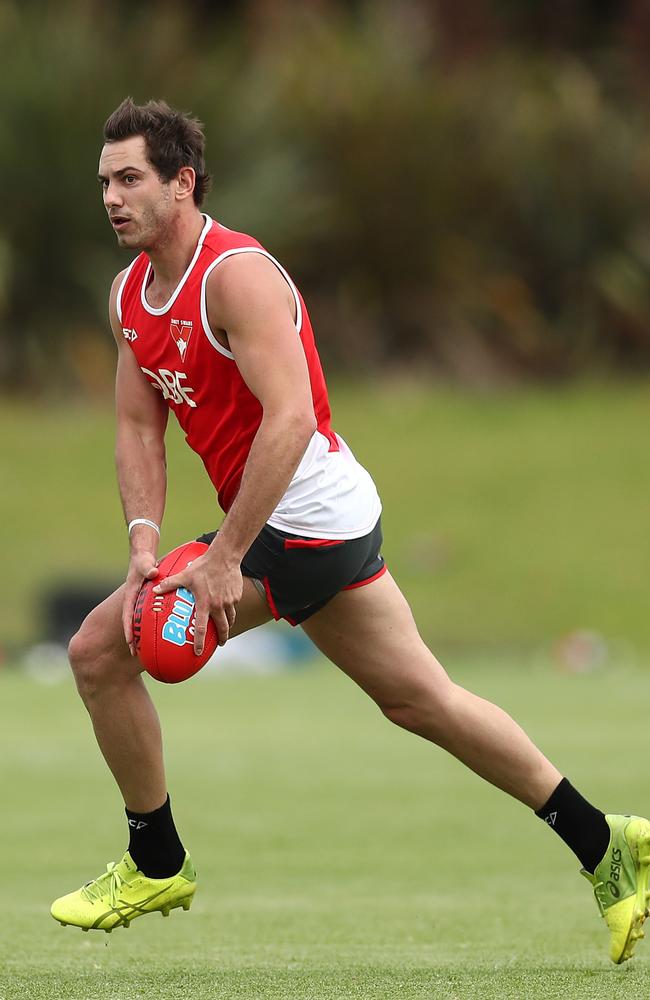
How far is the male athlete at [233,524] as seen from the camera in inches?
217

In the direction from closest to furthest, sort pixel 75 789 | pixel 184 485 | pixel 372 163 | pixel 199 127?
pixel 199 127 < pixel 75 789 < pixel 184 485 < pixel 372 163

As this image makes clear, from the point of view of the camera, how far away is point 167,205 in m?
5.66

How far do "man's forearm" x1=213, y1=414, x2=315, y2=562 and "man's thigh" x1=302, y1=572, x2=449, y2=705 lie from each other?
510 mm

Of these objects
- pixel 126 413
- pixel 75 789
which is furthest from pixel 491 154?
pixel 126 413

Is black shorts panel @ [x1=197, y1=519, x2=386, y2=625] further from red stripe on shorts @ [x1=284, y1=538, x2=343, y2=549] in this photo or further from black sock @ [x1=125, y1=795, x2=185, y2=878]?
black sock @ [x1=125, y1=795, x2=185, y2=878]

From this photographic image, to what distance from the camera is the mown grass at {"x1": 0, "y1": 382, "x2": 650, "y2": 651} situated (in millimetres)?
19734

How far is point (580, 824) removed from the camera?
5.98 m

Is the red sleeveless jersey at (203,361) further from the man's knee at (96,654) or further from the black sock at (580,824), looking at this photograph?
the black sock at (580,824)

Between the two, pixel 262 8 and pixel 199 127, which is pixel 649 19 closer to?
pixel 262 8

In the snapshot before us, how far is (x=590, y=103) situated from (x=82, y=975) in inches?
869

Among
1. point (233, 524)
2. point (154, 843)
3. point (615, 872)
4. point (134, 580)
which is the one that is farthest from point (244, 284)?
point (615, 872)

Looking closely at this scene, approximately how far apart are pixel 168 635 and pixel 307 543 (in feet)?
1.86

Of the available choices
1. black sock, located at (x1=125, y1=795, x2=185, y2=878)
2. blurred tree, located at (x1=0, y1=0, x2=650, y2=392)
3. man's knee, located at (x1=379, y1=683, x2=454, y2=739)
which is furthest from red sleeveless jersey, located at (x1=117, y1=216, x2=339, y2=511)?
blurred tree, located at (x1=0, y1=0, x2=650, y2=392)

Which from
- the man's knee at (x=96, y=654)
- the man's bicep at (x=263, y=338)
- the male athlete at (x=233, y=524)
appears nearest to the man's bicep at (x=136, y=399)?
the male athlete at (x=233, y=524)
